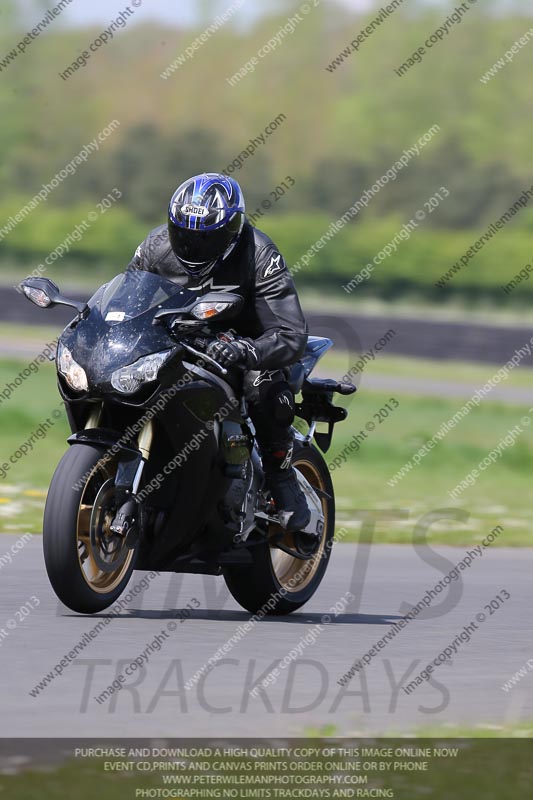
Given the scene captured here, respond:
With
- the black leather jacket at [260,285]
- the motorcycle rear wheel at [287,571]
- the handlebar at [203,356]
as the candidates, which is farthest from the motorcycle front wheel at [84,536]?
the black leather jacket at [260,285]

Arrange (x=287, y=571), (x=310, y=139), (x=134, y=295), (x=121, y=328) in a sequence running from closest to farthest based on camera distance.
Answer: (x=121, y=328) → (x=134, y=295) → (x=287, y=571) → (x=310, y=139)

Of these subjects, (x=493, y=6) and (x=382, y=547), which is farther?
(x=493, y=6)

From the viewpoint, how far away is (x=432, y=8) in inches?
3184

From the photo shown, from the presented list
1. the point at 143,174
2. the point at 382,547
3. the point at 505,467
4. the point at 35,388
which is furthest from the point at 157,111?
the point at 382,547

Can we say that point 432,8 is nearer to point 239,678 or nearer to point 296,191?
point 296,191

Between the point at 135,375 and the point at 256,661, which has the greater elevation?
the point at 135,375

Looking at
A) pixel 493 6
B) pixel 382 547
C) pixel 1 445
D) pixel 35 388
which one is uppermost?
pixel 382 547

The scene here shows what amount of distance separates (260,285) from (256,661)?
1831mm

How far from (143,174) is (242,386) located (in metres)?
55.2

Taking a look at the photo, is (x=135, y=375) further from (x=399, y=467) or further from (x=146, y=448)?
(x=399, y=467)

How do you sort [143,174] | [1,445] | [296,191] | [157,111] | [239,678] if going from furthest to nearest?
[157,111], [296,191], [143,174], [1,445], [239,678]

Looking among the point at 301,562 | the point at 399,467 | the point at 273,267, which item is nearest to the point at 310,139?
the point at 399,467

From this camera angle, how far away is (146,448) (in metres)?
7.50

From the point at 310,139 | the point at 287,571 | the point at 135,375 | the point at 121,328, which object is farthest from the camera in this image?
the point at 310,139
